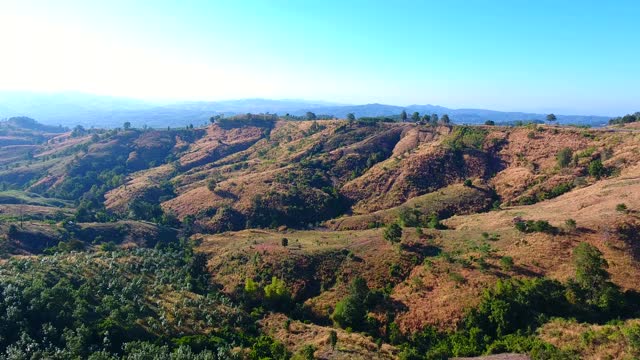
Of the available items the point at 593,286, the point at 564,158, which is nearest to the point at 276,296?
the point at 593,286

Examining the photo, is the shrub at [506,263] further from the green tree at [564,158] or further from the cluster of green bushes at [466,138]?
the cluster of green bushes at [466,138]

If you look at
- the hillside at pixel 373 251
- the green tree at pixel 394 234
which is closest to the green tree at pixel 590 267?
the hillside at pixel 373 251

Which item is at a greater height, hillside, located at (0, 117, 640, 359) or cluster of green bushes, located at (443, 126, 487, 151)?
cluster of green bushes, located at (443, 126, 487, 151)

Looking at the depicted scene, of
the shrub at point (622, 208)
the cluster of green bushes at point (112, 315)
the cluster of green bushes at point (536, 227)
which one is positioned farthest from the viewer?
the cluster of green bushes at point (536, 227)

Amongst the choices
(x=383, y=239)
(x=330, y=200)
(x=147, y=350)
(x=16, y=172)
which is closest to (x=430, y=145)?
(x=330, y=200)

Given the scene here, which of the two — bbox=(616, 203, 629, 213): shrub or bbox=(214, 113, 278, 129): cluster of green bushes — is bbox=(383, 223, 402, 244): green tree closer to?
bbox=(616, 203, 629, 213): shrub

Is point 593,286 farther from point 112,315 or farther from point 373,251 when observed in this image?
point 112,315

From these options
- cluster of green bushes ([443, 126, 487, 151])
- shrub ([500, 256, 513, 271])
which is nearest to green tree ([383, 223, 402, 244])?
shrub ([500, 256, 513, 271])

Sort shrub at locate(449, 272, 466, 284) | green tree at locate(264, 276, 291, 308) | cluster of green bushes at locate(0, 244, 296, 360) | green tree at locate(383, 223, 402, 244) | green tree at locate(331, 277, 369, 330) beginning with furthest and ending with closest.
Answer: green tree at locate(383, 223, 402, 244) → green tree at locate(264, 276, 291, 308) → shrub at locate(449, 272, 466, 284) → green tree at locate(331, 277, 369, 330) → cluster of green bushes at locate(0, 244, 296, 360)

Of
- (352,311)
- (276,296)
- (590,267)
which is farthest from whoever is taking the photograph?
(276,296)
